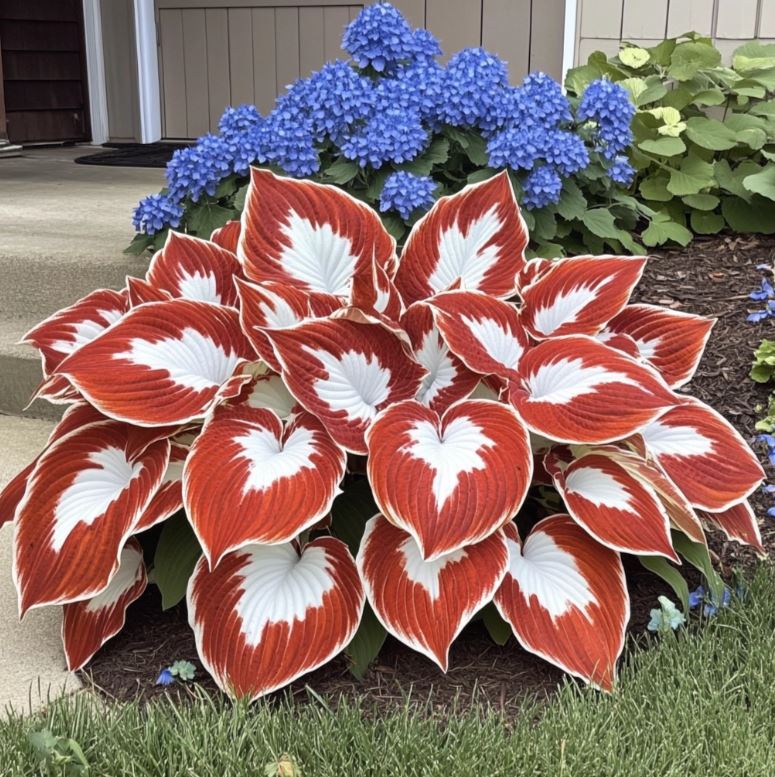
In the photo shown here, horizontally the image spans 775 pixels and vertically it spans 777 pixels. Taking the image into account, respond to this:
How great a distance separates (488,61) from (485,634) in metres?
1.35

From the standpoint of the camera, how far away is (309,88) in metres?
2.27

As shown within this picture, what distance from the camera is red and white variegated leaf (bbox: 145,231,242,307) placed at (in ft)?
5.73

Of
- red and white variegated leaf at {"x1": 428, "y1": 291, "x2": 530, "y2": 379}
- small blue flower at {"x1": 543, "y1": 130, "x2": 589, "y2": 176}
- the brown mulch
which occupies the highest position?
small blue flower at {"x1": 543, "y1": 130, "x2": 589, "y2": 176}

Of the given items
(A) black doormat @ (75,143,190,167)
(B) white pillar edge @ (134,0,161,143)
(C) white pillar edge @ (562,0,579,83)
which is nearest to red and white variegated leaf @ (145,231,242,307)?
(C) white pillar edge @ (562,0,579,83)

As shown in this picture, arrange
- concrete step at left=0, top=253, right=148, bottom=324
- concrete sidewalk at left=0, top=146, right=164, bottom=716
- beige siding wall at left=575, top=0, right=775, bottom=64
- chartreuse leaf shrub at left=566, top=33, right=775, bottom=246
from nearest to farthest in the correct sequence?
concrete sidewalk at left=0, top=146, right=164, bottom=716 → chartreuse leaf shrub at left=566, top=33, right=775, bottom=246 → concrete step at left=0, top=253, right=148, bottom=324 → beige siding wall at left=575, top=0, right=775, bottom=64

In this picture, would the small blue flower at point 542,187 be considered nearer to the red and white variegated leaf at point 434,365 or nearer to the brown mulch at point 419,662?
the brown mulch at point 419,662

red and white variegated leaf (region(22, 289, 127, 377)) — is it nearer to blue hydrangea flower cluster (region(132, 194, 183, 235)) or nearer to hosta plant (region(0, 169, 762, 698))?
hosta plant (region(0, 169, 762, 698))

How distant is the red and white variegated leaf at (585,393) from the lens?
1.38 meters

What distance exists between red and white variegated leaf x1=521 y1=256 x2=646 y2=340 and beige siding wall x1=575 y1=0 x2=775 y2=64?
5.44 feet

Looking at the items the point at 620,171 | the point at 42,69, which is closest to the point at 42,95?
the point at 42,69

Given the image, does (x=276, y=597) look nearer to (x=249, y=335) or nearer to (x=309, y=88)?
(x=249, y=335)

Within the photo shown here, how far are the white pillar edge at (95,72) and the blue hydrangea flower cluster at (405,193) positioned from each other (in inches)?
164

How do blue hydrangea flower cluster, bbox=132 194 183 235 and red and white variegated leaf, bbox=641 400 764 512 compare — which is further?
blue hydrangea flower cluster, bbox=132 194 183 235

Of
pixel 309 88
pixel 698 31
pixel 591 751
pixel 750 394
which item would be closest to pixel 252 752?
pixel 591 751
